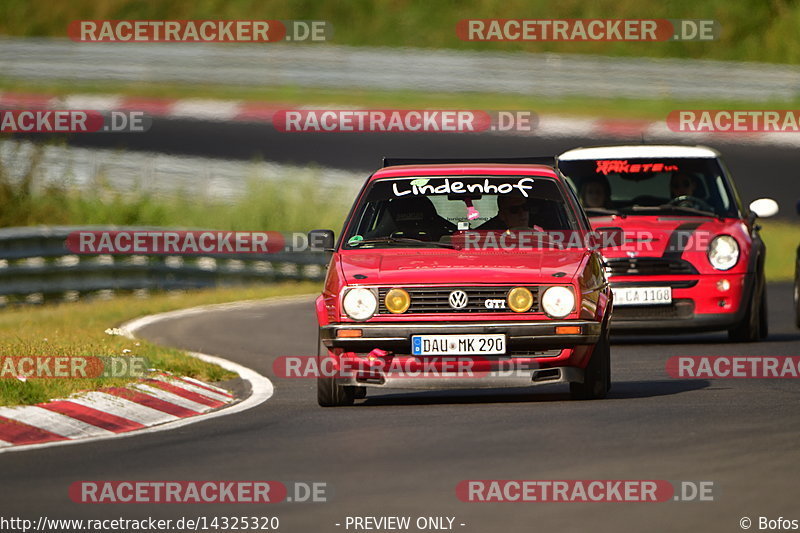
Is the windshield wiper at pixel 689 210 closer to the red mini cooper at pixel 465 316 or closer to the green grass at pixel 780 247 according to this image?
the red mini cooper at pixel 465 316

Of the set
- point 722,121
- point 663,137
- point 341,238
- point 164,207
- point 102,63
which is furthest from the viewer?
point 102,63

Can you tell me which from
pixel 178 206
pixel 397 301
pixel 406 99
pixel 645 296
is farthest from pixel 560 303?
pixel 406 99

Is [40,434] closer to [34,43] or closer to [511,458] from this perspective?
[511,458]

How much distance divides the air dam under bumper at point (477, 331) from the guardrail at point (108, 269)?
420 inches

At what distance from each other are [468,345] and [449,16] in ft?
119

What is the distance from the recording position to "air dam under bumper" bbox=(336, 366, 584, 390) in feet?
34.8

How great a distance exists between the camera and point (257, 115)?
37.7m

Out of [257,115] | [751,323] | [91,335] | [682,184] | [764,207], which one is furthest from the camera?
[257,115]

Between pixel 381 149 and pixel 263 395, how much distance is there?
74.5ft

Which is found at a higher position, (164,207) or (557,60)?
(557,60)

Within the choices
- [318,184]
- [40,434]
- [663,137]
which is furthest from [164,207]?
[40,434]

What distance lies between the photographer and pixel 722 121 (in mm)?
37438

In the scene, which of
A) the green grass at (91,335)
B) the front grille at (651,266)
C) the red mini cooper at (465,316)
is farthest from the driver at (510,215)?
the front grille at (651,266)

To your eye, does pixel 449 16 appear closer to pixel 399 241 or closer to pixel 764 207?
pixel 764 207
